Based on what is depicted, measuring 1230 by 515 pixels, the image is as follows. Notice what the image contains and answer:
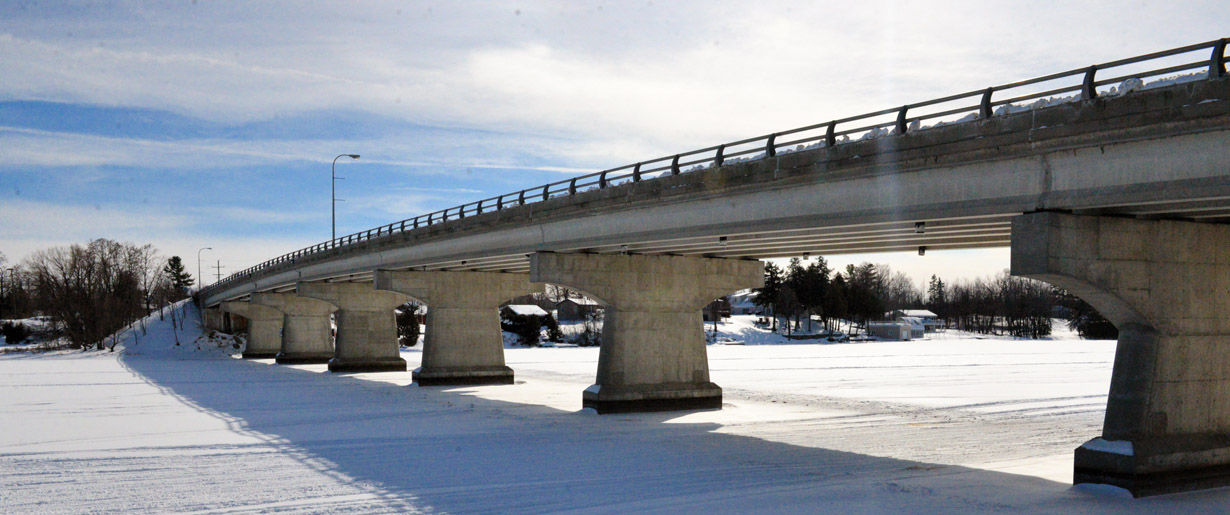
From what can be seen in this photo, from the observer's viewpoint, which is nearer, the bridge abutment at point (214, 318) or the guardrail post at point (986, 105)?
the guardrail post at point (986, 105)

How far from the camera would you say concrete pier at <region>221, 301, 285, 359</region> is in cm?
7875

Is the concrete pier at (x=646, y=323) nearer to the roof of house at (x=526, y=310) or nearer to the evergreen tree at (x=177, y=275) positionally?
the roof of house at (x=526, y=310)

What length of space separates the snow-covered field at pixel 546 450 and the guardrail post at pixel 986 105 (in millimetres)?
6272

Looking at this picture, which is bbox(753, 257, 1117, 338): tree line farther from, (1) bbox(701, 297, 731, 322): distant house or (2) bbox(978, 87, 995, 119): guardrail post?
(2) bbox(978, 87, 995, 119): guardrail post

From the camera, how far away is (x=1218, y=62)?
14047 millimetres

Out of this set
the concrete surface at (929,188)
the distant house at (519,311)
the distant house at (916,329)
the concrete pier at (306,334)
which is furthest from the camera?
the distant house at (916,329)

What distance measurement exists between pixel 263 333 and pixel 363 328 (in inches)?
1110

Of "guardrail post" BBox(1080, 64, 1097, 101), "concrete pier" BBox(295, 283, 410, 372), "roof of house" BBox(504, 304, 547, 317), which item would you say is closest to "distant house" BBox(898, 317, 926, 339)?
"roof of house" BBox(504, 304, 547, 317)

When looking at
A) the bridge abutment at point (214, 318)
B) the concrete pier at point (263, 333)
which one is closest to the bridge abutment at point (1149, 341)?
the concrete pier at point (263, 333)

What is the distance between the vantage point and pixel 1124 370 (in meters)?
16.7

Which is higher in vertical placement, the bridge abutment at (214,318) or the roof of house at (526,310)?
the roof of house at (526,310)

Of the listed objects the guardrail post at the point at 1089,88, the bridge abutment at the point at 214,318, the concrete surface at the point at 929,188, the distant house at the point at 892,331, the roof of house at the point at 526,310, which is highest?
the guardrail post at the point at 1089,88

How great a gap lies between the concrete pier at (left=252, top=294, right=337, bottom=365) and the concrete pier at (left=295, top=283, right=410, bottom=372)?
9.25m

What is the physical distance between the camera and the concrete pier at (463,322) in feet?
141
